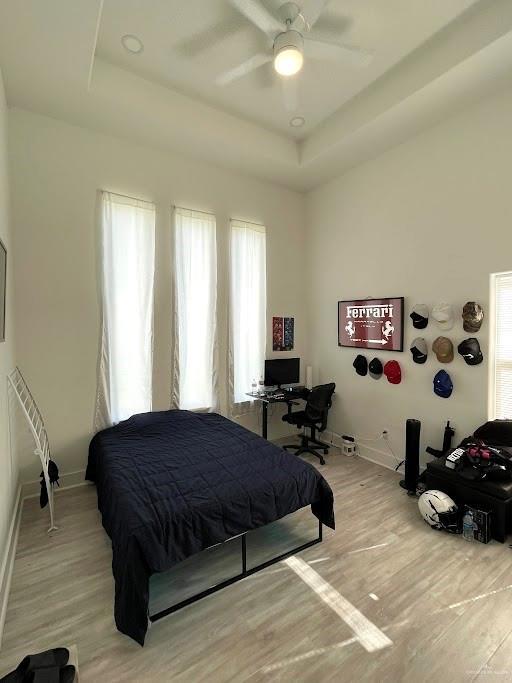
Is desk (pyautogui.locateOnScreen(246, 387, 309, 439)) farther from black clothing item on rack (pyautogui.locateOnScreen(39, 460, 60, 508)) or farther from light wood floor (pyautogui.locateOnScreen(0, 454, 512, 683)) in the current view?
black clothing item on rack (pyautogui.locateOnScreen(39, 460, 60, 508))

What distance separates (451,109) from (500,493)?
330cm

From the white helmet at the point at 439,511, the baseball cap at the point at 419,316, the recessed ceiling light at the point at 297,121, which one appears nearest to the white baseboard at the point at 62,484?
the white helmet at the point at 439,511

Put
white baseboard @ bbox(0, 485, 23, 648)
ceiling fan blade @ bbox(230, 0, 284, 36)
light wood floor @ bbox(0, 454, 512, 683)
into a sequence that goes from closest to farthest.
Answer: light wood floor @ bbox(0, 454, 512, 683), white baseboard @ bbox(0, 485, 23, 648), ceiling fan blade @ bbox(230, 0, 284, 36)

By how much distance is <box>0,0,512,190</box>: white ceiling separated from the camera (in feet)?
7.36

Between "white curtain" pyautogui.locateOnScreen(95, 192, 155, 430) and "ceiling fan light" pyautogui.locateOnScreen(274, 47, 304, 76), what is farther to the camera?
"white curtain" pyautogui.locateOnScreen(95, 192, 155, 430)

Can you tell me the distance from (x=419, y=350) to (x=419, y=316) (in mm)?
348

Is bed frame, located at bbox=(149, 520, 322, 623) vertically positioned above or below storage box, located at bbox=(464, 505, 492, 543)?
below

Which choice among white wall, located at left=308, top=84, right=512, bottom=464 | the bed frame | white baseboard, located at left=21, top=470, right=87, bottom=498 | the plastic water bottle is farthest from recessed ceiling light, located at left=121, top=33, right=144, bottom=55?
the plastic water bottle

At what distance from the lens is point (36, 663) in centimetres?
131

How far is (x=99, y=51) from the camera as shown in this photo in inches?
104

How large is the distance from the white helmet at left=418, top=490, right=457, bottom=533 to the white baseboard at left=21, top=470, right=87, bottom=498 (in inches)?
125

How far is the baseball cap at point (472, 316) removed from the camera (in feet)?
9.36

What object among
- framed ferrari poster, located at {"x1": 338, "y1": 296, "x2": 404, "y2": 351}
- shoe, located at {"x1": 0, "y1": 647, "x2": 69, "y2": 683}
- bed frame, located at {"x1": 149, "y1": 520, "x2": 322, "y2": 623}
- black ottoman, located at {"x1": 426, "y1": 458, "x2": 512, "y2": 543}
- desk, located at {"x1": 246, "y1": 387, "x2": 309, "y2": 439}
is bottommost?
bed frame, located at {"x1": 149, "y1": 520, "x2": 322, "y2": 623}

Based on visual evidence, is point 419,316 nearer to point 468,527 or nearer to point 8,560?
point 468,527
